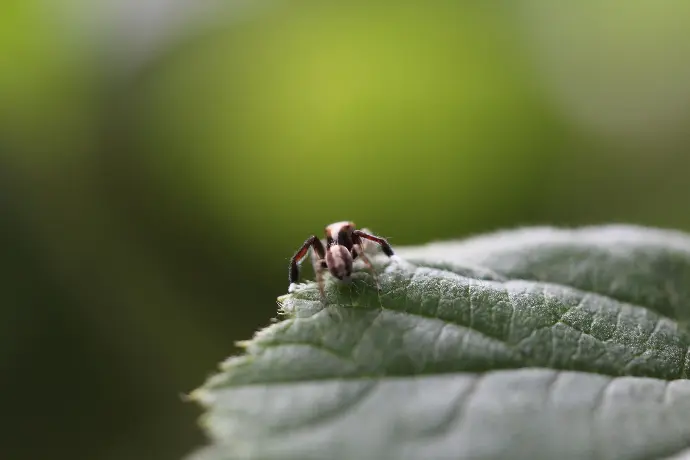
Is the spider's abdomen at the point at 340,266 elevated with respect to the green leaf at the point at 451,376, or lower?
elevated

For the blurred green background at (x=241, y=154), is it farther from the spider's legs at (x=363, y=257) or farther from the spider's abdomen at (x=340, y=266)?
the spider's abdomen at (x=340, y=266)

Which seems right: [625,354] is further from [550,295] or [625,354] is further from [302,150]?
[302,150]

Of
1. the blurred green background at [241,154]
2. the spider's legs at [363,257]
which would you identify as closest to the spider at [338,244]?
the spider's legs at [363,257]

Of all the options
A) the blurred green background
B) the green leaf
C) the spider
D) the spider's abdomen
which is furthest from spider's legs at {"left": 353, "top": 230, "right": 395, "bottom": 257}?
the blurred green background

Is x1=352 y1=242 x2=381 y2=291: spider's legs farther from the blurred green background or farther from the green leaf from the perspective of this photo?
Result: the blurred green background

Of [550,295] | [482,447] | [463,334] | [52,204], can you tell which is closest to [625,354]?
[550,295]

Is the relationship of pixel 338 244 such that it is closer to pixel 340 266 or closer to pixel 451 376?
pixel 340 266

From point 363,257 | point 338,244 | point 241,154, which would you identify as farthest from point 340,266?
point 241,154
